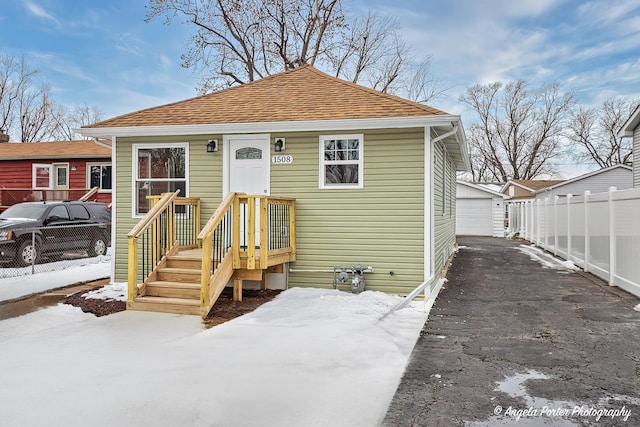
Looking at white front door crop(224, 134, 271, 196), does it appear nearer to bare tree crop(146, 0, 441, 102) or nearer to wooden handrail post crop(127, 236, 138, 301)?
wooden handrail post crop(127, 236, 138, 301)

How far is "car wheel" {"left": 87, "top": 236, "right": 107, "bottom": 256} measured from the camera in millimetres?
12422

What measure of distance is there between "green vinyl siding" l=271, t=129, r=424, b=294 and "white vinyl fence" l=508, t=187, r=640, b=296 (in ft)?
10.4

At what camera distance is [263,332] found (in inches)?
218

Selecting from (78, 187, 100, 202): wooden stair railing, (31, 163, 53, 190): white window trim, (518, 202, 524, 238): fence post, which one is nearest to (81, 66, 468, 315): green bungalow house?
(78, 187, 100, 202): wooden stair railing

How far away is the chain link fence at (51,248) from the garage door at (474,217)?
1841 centimetres

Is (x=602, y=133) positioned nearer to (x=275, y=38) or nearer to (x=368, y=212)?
(x=275, y=38)

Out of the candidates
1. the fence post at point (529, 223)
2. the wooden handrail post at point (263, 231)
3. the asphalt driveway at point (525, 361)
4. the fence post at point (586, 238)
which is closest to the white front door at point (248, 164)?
the wooden handrail post at point (263, 231)

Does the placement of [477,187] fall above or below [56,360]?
above

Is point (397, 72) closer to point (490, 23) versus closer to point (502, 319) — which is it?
point (490, 23)

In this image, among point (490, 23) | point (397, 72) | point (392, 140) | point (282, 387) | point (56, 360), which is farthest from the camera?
point (397, 72)

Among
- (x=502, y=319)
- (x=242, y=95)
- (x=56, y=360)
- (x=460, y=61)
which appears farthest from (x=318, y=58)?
(x=56, y=360)

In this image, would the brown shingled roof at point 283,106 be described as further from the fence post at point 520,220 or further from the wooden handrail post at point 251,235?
the fence post at point 520,220

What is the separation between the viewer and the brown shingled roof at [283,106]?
26.1ft

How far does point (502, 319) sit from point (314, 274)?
3.14 meters
